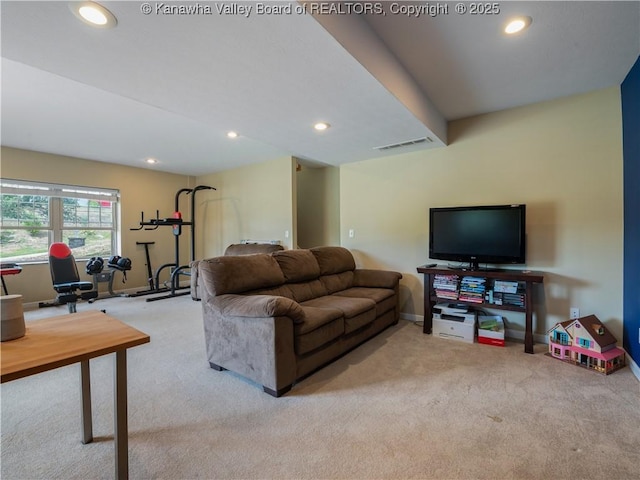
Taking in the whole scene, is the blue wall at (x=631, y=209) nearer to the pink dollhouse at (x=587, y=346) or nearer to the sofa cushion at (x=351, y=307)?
the pink dollhouse at (x=587, y=346)

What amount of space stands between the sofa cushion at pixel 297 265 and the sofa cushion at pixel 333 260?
0.45 feet

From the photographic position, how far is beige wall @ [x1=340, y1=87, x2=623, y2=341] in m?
2.67

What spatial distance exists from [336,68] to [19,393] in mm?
3121

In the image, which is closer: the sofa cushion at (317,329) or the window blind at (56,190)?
the sofa cushion at (317,329)

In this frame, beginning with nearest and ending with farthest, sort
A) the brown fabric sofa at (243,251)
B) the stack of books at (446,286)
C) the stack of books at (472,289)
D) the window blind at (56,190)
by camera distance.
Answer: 1. the stack of books at (472,289)
2. the stack of books at (446,286)
3. the window blind at (56,190)
4. the brown fabric sofa at (243,251)

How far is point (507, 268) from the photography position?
10.3 ft

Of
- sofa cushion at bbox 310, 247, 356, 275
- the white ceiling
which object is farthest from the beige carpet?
the white ceiling

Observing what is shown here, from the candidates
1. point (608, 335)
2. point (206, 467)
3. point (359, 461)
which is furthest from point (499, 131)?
point (206, 467)

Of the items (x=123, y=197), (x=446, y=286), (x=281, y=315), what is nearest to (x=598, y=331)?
(x=446, y=286)

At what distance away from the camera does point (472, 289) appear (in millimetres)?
3023

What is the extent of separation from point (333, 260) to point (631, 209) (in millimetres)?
2731

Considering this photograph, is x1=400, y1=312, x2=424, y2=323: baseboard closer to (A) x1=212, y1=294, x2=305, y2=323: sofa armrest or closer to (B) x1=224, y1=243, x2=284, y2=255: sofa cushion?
(A) x1=212, y1=294, x2=305, y2=323: sofa armrest

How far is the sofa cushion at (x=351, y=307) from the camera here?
2629mm

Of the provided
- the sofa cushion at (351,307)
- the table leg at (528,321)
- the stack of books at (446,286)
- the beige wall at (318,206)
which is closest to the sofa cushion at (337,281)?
the sofa cushion at (351,307)
